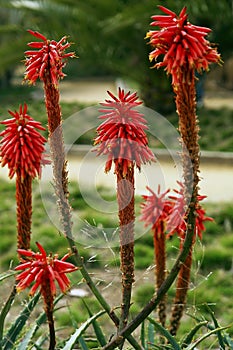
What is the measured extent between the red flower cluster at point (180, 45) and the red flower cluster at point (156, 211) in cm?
104

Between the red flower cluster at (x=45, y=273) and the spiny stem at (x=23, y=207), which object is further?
the spiny stem at (x=23, y=207)

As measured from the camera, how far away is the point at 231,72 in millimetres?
15336

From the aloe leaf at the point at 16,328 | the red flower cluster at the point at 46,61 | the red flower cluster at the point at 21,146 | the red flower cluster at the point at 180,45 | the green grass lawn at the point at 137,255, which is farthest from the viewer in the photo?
the green grass lawn at the point at 137,255

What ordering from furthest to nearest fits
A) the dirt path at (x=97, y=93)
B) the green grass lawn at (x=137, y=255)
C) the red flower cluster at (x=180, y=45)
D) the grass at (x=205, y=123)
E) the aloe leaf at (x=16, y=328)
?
the dirt path at (x=97, y=93), the grass at (x=205, y=123), the green grass lawn at (x=137, y=255), the aloe leaf at (x=16, y=328), the red flower cluster at (x=180, y=45)

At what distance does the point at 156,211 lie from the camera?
10.1 feet

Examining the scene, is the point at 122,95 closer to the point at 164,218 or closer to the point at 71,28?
the point at 164,218

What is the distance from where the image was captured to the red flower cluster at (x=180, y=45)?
6.79 ft

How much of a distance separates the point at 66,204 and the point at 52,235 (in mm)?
3921

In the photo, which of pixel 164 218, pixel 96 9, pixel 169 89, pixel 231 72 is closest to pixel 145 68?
pixel 169 89

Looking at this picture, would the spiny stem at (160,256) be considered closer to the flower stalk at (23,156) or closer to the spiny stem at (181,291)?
the spiny stem at (181,291)

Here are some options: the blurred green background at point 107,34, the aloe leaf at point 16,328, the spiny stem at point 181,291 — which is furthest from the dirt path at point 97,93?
the aloe leaf at point 16,328

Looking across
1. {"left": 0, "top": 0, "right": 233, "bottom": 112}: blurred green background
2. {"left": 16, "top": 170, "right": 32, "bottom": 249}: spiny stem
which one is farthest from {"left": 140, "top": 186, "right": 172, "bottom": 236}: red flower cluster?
{"left": 0, "top": 0, "right": 233, "bottom": 112}: blurred green background

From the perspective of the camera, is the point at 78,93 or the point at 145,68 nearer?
the point at 145,68

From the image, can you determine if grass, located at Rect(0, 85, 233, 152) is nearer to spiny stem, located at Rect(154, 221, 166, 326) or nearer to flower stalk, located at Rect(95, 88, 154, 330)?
spiny stem, located at Rect(154, 221, 166, 326)
